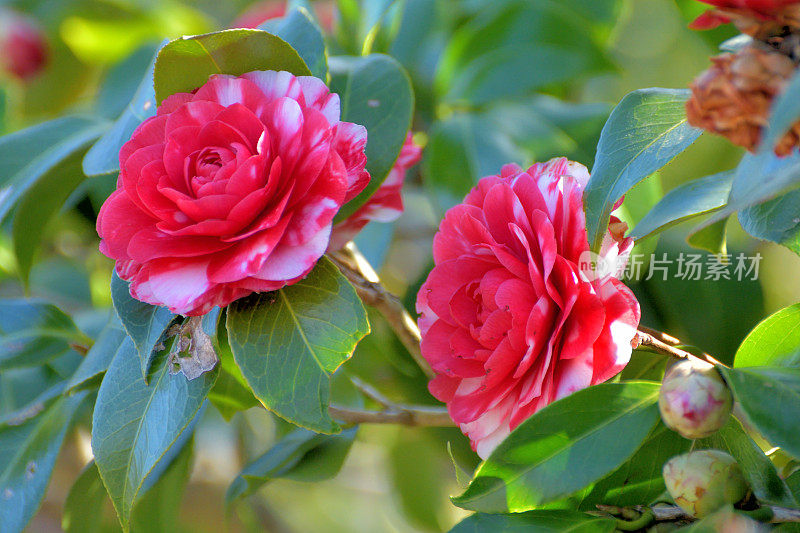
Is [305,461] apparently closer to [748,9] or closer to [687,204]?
[687,204]

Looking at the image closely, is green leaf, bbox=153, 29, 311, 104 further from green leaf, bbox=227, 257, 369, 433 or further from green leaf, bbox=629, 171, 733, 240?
green leaf, bbox=629, 171, 733, 240

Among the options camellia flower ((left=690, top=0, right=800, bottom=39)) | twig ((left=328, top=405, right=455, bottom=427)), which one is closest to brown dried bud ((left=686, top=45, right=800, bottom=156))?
camellia flower ((left=690, top=0, right=800, bottom=39))

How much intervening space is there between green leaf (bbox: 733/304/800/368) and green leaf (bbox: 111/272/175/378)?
404 mm

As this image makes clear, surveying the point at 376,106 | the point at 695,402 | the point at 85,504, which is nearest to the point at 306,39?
the point at 376,106

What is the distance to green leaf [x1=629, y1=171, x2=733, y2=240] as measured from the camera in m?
0.51

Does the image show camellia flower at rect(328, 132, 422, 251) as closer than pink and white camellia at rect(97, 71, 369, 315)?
No

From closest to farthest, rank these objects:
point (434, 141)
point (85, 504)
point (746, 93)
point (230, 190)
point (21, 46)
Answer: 1. point (746, 93)
2. point (230, 190)
3. point (85, 504)
4. point (434, 141)
5. point (21, 46)

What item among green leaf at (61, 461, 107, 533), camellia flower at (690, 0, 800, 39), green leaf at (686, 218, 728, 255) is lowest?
green leaf at (61, 461, 107, 533)

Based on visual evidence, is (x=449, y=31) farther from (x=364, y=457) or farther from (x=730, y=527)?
(x=364, y=457)

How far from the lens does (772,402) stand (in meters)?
0.43

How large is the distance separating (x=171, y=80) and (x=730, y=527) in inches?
18.3

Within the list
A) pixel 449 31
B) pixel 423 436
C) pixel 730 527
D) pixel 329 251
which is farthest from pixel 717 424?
pixel 449 31

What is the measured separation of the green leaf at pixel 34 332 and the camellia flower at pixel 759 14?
2.17 feet

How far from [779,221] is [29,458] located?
2.21 ft
